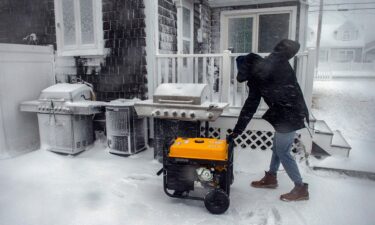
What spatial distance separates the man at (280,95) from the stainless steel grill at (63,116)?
9.83 feet

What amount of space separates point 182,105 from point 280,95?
1.56m

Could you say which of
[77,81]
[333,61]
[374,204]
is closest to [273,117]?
[374,204]

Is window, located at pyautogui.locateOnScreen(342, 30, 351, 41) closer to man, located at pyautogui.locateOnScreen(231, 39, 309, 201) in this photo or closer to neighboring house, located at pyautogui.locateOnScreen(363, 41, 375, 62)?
neighboring house, located at pyautogui.locateOnScreen(363, 41, 375, 62)

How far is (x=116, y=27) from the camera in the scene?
218 inches

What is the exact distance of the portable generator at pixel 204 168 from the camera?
10.2ft

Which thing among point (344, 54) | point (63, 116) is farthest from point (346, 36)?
point (63, 116)

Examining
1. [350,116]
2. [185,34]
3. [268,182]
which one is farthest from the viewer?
[350,116]

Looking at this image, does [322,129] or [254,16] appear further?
[254,16]

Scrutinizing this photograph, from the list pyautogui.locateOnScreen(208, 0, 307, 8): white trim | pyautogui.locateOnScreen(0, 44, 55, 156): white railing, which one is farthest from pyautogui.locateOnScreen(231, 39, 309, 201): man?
pyautogui.locateOnScreen(208, 0, 307, 8): white trim

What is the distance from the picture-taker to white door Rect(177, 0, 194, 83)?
258 inches

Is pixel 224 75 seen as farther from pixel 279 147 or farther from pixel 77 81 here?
pixel 77 81

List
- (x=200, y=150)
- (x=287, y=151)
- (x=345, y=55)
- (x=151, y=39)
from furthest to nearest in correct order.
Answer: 1. (x=345, y=55)
2. (x=151, y=39)
3. (x=287, y=151)
4. (x=200, y=150)

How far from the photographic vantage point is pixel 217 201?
315cm

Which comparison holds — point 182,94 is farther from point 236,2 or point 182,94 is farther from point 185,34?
point 236,2
